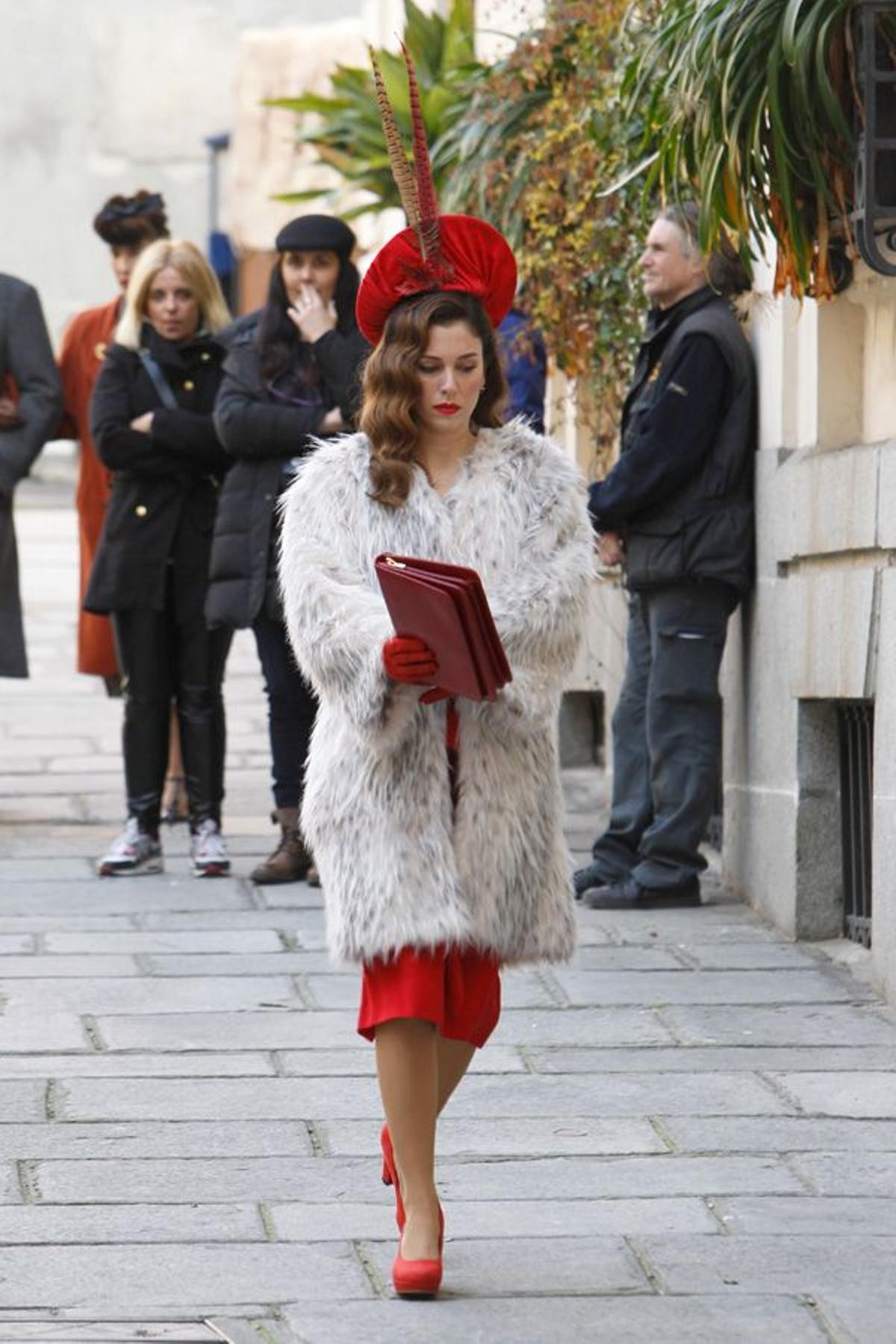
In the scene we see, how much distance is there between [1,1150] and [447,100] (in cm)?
682

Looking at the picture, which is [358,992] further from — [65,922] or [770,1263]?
[770,1263]

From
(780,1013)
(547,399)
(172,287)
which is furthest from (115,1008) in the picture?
(547,399)

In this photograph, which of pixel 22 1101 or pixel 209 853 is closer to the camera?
pixel 22 1101

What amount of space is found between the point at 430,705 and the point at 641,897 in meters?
3.52

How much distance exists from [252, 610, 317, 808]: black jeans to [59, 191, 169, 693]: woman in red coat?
5.08 feet

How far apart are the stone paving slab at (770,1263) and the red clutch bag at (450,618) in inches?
39.9

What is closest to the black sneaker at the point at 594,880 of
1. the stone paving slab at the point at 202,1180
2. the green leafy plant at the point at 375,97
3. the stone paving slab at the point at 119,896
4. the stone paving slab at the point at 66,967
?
the stone paving slab at the point at 119,896

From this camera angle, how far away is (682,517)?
312 inches

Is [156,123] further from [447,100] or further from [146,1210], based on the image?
[146,1210]

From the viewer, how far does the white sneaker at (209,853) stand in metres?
8.55

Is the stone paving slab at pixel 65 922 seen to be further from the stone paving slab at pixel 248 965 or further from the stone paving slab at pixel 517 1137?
the stone paving slab at pixel 517 1137

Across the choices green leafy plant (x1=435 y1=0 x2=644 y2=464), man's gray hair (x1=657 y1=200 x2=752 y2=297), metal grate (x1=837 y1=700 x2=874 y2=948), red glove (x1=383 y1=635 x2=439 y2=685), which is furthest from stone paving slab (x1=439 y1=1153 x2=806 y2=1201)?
green leafy plant (x1=435 y1=0 x2=644 y2=464)

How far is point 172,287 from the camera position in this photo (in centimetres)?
851

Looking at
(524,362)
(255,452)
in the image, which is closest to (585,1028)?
(255,452)
